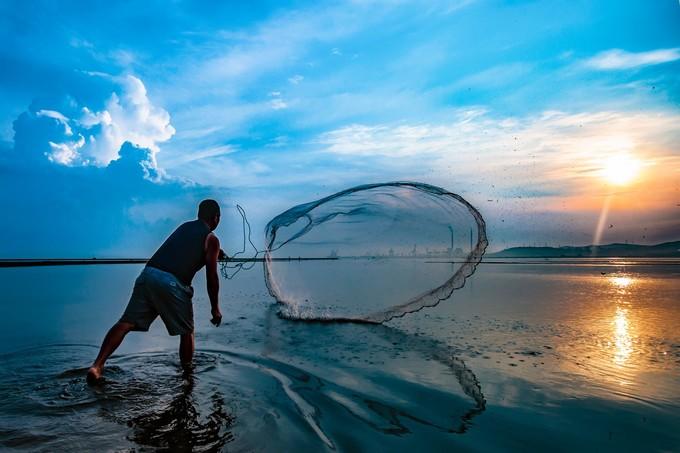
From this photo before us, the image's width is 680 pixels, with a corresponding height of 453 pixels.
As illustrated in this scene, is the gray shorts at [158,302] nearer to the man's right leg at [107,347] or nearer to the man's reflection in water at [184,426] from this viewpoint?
the man's right leg at [107,347]

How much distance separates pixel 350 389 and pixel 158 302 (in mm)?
2603

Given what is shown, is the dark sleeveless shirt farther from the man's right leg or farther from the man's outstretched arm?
the man's right leg

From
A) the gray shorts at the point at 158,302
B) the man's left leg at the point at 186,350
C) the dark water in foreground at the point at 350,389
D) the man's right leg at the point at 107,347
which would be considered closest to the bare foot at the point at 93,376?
the man's right leg at the point at 107,347

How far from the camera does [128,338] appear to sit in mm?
8133

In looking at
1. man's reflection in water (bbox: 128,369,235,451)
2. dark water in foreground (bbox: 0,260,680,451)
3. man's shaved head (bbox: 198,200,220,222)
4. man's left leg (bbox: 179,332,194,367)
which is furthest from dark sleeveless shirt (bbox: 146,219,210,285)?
man's reflection in water (bbox: 128,369,235,451)

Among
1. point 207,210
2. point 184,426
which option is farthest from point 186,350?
point 184,426

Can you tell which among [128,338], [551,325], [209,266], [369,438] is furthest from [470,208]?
[128,338]

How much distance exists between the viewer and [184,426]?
380 centimetres

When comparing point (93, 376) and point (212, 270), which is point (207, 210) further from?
point (93, 376)

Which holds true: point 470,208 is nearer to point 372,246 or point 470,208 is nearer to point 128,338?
point 372,246

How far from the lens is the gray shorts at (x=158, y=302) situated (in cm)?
544

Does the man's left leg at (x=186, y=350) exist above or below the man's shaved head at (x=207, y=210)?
below

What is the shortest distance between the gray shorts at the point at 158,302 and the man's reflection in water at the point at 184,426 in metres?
1.23

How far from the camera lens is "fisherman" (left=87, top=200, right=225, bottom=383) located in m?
5.45
